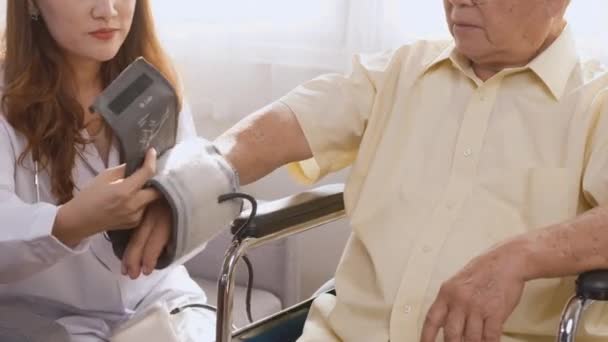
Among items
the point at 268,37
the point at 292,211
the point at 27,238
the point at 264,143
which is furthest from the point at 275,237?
the point at 268,37

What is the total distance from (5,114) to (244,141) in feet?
1.42

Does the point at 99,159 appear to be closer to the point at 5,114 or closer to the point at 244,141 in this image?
the point at 5,114

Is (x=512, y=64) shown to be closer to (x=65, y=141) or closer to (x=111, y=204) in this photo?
(x=111, y=204)

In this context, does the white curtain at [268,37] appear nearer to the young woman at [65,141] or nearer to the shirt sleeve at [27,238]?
the young woman at [65,141]

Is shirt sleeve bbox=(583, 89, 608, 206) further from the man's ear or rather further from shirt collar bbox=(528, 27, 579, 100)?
the man's ear

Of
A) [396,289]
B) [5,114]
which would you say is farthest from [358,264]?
[5,114]

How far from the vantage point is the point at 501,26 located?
1521 mm

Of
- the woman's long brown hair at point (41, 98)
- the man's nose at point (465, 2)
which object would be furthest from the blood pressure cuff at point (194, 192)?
the man's nose at point (465, 2)

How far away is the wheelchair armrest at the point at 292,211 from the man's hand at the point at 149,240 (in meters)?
0.15

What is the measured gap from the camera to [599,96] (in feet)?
5.02

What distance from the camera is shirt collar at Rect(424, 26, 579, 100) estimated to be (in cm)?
155

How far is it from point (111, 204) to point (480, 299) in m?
0.52

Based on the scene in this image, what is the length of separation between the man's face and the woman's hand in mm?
518

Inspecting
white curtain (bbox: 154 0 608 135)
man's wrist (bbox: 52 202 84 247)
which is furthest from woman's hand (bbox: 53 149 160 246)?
white curtain (bbox: 154 0 608 135)
